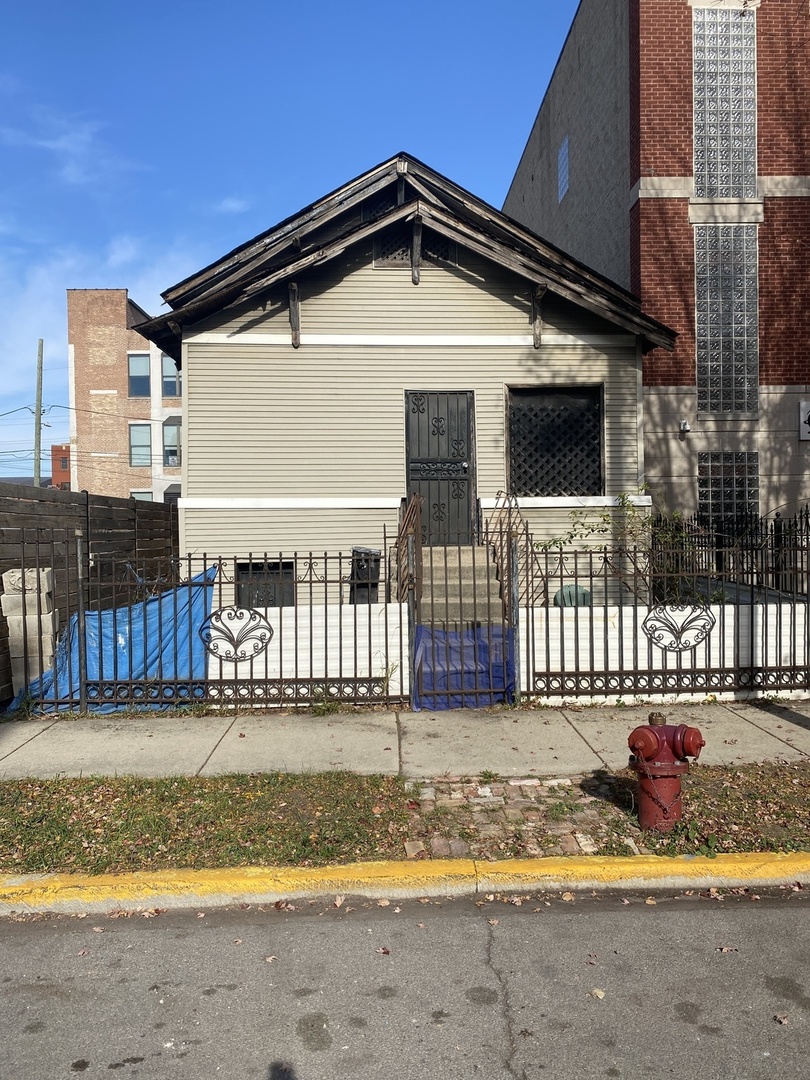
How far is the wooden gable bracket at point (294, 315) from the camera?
12.6 m

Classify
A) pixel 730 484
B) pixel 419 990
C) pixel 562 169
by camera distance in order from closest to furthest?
1. pixel 419 990
2. pixel 730 484
3. pixel 562 169

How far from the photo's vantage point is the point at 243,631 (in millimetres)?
8414

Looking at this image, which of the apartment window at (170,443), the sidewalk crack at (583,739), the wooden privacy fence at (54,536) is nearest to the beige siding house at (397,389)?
the wooden privacy fence at (54,536)

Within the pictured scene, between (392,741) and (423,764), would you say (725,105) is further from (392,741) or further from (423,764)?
(423,764)

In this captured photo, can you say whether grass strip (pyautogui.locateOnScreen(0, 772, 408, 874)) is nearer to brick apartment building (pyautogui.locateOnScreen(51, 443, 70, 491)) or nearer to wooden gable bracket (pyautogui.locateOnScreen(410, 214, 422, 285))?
wooden gable bracket (pyautogui.locateOnScreen(410, 214, 422, 285))

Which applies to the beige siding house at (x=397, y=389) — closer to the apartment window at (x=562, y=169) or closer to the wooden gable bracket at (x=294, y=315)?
the wooden gable bracket at (x=294, y=315)

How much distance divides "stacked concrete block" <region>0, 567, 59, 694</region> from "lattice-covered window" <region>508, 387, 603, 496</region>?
288 inches

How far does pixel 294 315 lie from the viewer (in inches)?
500

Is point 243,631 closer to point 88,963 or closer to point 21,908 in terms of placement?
point 21,908

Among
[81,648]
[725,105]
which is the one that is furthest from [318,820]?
[725,105]

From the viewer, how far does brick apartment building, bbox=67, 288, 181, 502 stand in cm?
5109

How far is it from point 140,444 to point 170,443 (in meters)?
1.95

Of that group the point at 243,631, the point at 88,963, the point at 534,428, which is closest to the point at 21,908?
the point at 88,963

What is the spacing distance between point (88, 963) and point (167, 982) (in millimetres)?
491
